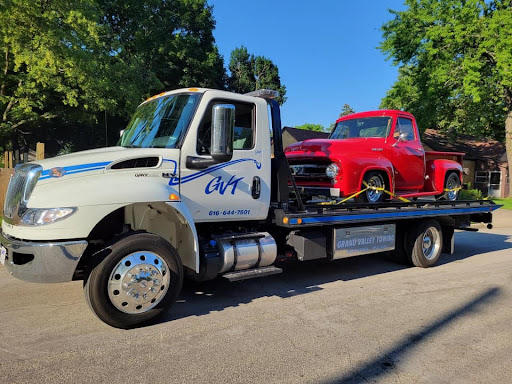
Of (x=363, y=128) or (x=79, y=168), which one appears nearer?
(x=79, y=168)

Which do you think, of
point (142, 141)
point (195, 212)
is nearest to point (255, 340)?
point (195, 212)

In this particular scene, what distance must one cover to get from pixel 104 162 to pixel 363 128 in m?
5.27

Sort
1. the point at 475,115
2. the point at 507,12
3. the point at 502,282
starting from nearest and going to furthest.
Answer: the point at 502,282
the point at 507,12
the point at 475,115

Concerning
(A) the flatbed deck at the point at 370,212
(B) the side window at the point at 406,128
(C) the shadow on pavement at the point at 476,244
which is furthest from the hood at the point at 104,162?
(C) the shadow on pavement at the point at 476,244

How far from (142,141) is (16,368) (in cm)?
261

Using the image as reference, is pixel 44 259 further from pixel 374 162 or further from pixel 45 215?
pixel 374 162

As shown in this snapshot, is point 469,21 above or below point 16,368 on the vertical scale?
above

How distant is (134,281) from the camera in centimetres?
393

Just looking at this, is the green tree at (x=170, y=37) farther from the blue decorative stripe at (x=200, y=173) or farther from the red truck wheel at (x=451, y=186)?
the blue decorative stripe at (x=200, y=173)

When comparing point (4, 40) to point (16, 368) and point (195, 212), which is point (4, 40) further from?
point (16, 368)

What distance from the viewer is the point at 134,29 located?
31.8 m

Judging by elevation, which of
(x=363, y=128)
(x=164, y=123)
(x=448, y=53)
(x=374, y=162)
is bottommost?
(x=374, y=162)

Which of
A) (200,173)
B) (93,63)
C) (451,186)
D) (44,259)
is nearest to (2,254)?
(44,259)

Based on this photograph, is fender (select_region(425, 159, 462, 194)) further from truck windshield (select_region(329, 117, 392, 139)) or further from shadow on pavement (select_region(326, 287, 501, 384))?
shadow on pavement (select_region(326, 287, 501, 384))
